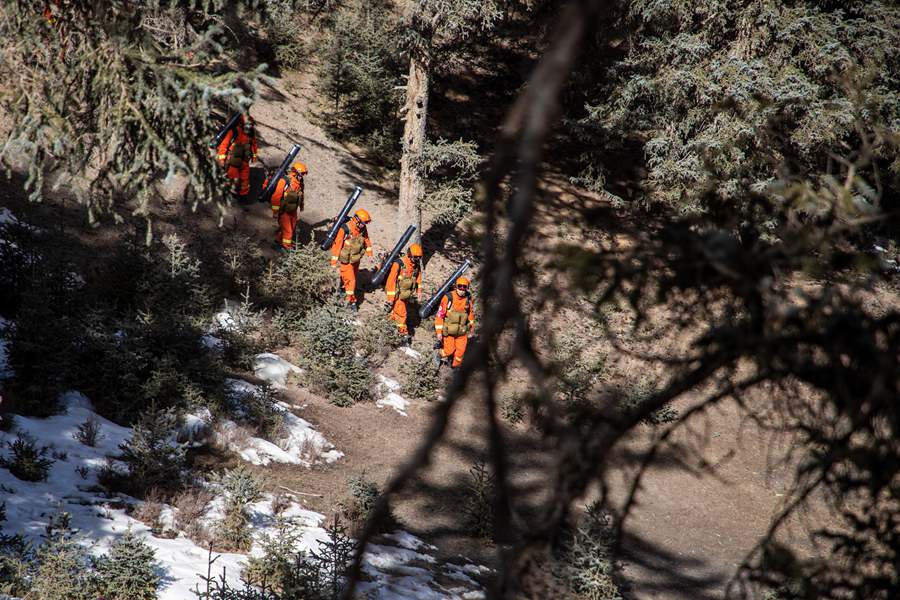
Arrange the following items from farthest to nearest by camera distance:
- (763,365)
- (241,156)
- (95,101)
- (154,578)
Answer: (241,156), (154,578), (95,101), (763,365)

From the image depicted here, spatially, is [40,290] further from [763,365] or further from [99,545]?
[763,365]

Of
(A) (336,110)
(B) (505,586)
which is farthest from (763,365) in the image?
(A) (336,110)

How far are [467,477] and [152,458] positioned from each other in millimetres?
4708

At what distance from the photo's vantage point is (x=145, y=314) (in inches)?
413

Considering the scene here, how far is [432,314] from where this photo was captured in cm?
1573

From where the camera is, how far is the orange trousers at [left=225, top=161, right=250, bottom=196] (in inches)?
585

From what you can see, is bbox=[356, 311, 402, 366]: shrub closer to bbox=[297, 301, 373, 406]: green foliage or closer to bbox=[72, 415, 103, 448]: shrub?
bbox=[297, 301, 373, 406]: green foliage

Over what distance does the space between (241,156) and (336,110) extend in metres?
7.43

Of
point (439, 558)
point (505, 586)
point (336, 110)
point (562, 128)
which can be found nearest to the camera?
point (505, 586)

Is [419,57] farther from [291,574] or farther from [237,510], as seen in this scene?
[291,574]

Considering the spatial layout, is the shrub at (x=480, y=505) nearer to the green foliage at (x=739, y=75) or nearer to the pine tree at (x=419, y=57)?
the pine tree at (x=419, y=57)

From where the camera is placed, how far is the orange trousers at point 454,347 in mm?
13789

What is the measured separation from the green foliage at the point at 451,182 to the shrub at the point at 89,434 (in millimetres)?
9775

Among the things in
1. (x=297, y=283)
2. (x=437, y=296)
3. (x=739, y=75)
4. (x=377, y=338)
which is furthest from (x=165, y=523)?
(x=739, y=75)
